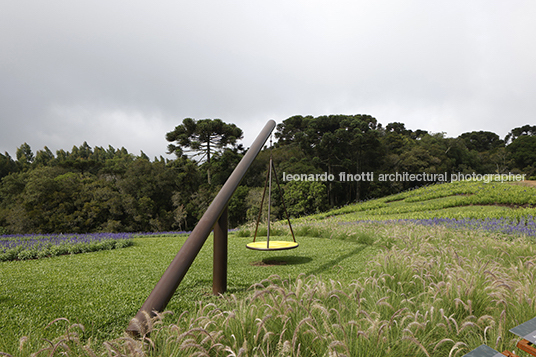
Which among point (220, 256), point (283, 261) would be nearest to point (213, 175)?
point (283, 261)

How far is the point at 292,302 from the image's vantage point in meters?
2.23

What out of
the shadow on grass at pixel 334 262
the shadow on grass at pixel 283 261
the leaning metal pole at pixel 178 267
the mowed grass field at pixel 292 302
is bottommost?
the shadow on grass at pixel 283 261

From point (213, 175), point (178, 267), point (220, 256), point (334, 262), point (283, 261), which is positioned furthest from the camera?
point (213, 175)

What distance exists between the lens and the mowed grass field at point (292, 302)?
68.0 inches

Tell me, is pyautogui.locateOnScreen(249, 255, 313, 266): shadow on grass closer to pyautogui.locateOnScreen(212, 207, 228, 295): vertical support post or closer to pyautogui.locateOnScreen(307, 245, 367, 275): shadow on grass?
pyautogui.locateOnScreen(307, 245, 367, 275): shadow on grass

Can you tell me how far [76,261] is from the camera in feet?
17.3

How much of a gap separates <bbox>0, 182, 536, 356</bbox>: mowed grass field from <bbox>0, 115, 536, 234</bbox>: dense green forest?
59.8ft

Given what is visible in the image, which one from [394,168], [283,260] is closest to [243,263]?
[283,260]

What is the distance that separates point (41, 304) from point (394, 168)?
37.3 metres

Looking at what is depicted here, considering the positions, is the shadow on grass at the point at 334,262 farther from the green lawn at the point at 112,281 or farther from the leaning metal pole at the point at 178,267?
the leaning metal pole at the point at 178,267

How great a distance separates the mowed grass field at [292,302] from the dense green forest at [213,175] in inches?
718

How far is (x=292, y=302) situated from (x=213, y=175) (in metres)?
28.4

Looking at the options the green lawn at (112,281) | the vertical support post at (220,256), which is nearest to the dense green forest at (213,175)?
the green lawn at (112,281)

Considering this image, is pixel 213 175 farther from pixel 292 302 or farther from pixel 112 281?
pixel 292 302
